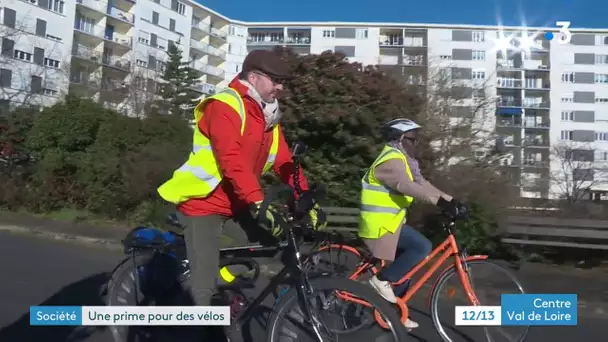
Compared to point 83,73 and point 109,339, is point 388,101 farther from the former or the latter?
point 83,73

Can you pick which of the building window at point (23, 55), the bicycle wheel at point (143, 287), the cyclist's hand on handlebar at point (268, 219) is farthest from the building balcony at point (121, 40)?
the cyclist's hand on handlebar at point (268, 219)

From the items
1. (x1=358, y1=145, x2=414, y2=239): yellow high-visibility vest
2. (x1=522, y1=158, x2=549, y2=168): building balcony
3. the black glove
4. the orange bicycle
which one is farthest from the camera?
(x1=522, y1=158, x2=549, y2=168): building balcony

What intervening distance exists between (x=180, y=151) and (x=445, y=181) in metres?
5.44

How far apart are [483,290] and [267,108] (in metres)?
2.26

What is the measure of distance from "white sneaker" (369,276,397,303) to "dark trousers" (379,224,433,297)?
0.07 m

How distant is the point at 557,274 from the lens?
821 centimetres

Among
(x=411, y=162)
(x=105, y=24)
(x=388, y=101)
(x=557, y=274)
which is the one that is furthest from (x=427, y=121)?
(x=105, y=24)

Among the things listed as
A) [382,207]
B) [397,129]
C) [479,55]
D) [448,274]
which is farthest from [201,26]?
[448,274]

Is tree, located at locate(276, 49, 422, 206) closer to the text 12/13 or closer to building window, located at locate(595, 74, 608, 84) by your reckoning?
the text 12/13

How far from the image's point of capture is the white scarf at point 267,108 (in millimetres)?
3400

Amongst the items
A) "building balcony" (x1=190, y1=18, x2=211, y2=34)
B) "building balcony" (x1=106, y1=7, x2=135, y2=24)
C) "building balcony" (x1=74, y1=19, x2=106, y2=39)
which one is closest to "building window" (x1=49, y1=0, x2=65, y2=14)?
"building balcony" (x1=74, y1=19, x2=106, y2=39)

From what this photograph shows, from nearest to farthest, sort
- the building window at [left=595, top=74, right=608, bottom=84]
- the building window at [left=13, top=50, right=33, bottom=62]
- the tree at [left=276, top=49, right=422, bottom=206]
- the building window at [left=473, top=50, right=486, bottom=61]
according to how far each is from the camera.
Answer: the tree at [left=276, top=49, right=422, bottom=206] < the building window at [left=13, top=50, right=33, bottom=62] < the building window at [left=473, top=50, right=486, bottom=61] < the building window at [left=595, top=74, right=608, bottom=84]

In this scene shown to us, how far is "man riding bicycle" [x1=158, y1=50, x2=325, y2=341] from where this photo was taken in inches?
126

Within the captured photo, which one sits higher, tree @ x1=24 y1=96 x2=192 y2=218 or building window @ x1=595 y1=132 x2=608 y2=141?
building window @ x1=595 y1=132 x2=608 y2=141
